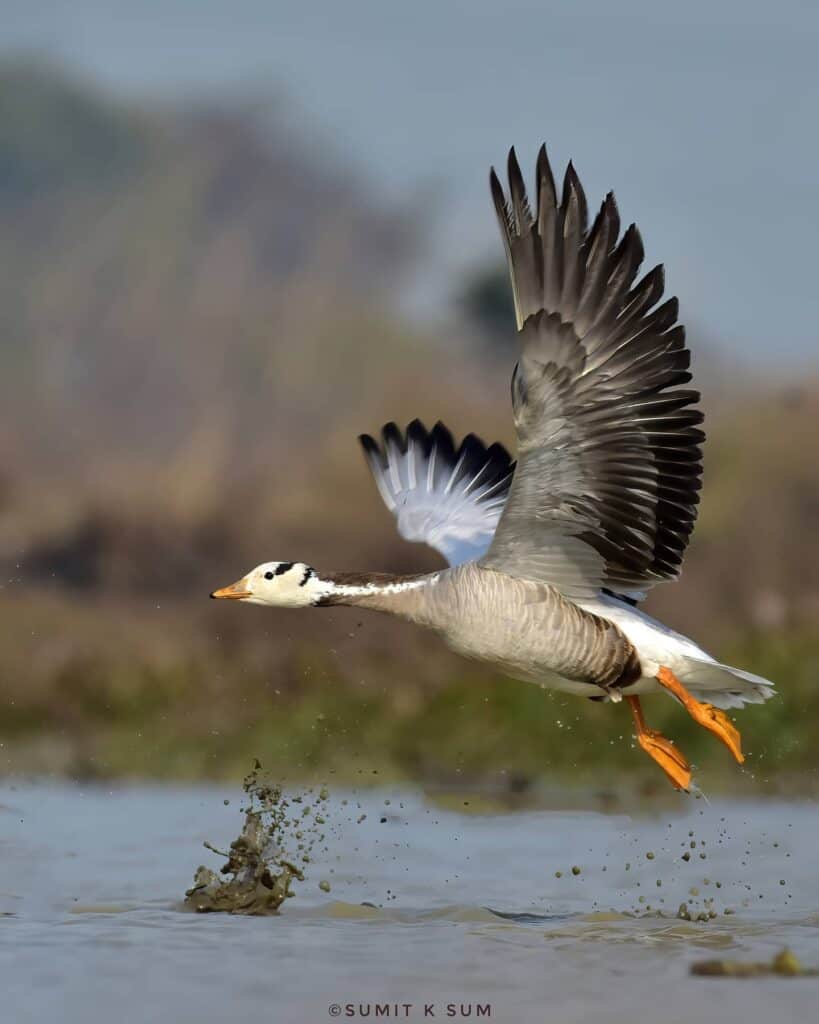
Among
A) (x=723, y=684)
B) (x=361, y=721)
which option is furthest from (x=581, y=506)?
(x=361, y=721)

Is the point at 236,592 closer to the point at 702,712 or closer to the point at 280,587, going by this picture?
the point at 280,587

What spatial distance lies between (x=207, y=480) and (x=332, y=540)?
399 centimetres

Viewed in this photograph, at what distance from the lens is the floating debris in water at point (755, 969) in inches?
299

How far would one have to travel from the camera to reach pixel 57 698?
14.4 m

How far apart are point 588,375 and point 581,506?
2.26 ft

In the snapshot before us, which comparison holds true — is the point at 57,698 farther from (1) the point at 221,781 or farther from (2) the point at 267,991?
(2) the point at 267,991

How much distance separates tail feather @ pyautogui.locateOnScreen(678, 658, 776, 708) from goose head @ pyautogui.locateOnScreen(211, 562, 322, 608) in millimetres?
1727

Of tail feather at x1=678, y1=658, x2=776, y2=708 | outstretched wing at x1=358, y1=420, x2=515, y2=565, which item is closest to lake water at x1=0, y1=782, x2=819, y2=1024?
tail feather at x1=678, y1=658, x2=776, y2=708

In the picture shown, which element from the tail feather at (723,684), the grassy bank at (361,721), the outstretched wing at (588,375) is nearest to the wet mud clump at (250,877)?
the outstretched wing at (588,375)

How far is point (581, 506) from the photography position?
8.41m

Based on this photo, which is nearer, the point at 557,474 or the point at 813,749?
the point at 557,474

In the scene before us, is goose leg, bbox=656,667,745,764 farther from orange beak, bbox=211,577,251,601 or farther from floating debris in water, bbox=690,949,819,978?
orange beak, bbox=211,577,251,601

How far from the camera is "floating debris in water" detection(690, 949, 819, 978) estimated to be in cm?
759

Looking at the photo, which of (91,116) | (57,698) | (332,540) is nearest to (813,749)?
(57,698)
